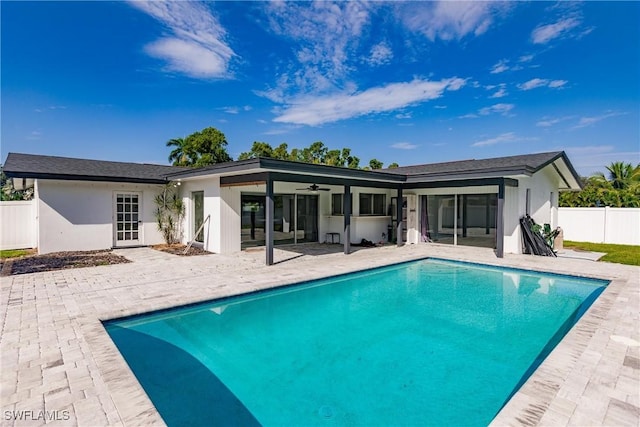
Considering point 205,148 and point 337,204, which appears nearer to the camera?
point 337,204

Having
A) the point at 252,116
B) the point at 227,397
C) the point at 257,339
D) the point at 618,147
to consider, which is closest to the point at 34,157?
the point at 257,339

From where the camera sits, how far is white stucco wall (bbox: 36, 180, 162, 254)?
35.7 ft

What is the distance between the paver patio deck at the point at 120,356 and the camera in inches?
111

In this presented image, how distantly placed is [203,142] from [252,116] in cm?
638

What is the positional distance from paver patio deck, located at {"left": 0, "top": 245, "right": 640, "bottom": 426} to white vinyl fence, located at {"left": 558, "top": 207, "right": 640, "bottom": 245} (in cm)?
803

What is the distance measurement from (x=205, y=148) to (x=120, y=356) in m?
28.1

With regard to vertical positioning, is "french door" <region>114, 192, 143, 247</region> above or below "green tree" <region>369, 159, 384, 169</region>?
below

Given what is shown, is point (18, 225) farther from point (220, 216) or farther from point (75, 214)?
point (220, 216)

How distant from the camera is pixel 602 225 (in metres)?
15.8

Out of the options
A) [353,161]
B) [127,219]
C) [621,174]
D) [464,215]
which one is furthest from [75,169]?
[621,174]

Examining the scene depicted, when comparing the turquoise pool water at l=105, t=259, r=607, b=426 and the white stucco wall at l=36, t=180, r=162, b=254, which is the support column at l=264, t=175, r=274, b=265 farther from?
the white stucco wall at l=36, t=180, r=162, b=254

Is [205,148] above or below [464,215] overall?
above

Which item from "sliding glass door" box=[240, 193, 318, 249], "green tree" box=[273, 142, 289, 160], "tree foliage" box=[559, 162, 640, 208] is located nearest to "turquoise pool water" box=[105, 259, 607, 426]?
"sliding glass door" box=[240, 193, 318, 249]

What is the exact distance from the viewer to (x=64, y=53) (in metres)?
12.6
